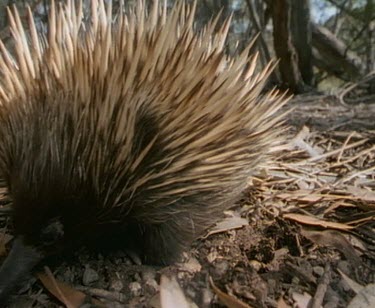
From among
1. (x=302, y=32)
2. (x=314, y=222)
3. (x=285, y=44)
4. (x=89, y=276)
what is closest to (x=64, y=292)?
(x=89, y=276)

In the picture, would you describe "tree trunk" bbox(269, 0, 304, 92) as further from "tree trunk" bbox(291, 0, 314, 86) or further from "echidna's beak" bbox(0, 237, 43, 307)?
"echidna's beak" bbox(0, 237, 43, 307)

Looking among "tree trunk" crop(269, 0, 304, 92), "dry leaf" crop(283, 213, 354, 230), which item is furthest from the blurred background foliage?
"dry leaf" crop(283, 213, 354, 230)

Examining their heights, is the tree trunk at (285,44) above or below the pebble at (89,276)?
above

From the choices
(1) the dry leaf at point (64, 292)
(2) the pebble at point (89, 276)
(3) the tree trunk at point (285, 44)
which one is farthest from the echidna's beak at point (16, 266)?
(3) the tree trunk at point (285, 44)

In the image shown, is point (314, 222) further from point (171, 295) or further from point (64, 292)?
point (64, 292)

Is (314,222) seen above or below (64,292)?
below

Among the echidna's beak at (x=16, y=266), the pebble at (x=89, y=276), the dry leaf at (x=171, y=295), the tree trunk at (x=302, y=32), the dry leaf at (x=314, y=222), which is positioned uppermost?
the tree trunk at (x=302, y=32)

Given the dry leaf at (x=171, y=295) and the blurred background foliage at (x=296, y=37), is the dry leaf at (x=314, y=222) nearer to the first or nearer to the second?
the dry leaf at (x=171, y=295)

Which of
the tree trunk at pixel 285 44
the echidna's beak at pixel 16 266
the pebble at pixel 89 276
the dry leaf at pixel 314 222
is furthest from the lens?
the tree trunk at pixel 285 44
